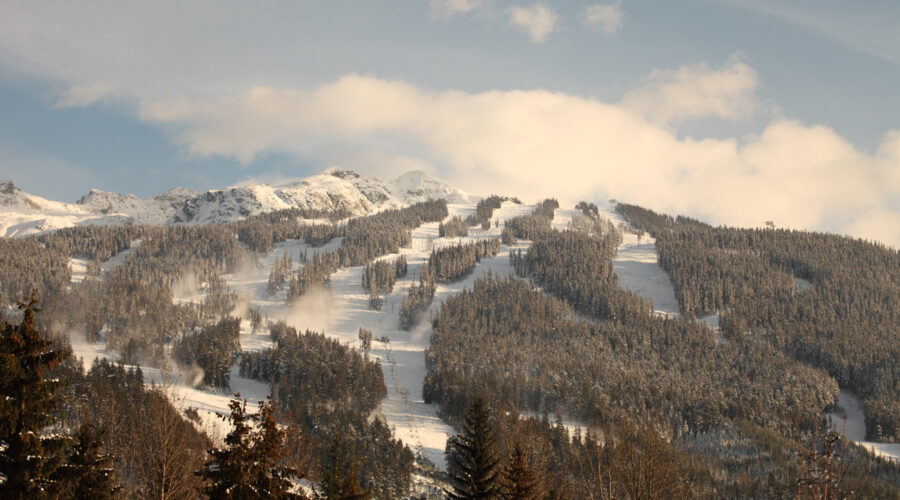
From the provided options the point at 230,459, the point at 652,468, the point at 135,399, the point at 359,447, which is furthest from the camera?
the point at 359,447

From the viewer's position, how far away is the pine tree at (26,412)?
18766 mm

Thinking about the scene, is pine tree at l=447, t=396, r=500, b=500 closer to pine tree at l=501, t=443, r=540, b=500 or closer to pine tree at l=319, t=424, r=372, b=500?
pine tree at l=501, t=443, r=540, b=500

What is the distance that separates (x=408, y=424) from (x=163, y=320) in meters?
103

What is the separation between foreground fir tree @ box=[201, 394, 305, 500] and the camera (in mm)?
20578

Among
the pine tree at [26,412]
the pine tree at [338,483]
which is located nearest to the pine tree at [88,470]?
the pine tree at [26,412]

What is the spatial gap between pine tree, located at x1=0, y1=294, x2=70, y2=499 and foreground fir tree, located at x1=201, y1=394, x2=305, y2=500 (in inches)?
195

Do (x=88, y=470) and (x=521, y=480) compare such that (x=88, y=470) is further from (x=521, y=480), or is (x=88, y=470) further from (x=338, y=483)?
(x=338, y=483)

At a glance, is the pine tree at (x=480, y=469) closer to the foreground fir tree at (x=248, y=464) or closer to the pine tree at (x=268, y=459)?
the pine tree at (x=268, y=459)

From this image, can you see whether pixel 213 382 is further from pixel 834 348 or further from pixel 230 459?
pixel 834 348

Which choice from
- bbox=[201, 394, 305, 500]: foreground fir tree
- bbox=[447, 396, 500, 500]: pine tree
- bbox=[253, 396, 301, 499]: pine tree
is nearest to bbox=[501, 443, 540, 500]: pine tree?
bbox=[447, 396, 500, 500]: pine tree

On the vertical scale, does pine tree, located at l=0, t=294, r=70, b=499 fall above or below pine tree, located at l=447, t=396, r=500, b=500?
above

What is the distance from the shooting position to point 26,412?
19.0 meters

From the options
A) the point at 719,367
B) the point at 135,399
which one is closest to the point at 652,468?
the point at 135,399

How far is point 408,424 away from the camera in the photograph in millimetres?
141000
